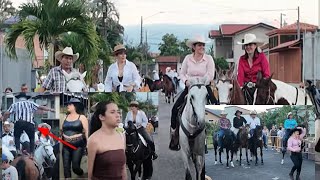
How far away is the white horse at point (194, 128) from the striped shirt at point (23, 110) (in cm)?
156

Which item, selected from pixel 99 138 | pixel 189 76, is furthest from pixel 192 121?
pixel 99 138

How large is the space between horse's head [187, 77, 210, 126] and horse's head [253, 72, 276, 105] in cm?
58

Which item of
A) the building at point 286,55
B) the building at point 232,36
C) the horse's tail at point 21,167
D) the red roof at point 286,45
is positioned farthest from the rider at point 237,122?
the horse's tail at point 21,167

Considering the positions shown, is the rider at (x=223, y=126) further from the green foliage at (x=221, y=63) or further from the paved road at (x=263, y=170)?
the green foliage at (x=221, y=63)

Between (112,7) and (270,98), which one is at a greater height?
(112,7)

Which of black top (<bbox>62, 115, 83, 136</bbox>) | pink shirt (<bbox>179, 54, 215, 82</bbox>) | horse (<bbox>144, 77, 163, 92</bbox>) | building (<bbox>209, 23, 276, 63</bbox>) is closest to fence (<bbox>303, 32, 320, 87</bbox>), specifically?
building (<bbox>209, 23, 276, 63</bbox>)

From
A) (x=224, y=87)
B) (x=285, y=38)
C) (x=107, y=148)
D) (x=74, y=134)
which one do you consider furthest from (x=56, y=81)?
(x=285, y=38)

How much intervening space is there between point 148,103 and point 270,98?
1.28 m

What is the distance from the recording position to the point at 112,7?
8.51 m

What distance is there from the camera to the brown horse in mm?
7777

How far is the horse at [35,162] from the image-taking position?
7.78m

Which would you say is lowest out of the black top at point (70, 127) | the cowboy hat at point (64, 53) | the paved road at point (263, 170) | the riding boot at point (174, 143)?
the paved road at point (263, 170)

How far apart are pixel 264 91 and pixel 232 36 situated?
1.12 metres

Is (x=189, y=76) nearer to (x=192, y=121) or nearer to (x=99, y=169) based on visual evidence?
(x=192, y=121)
